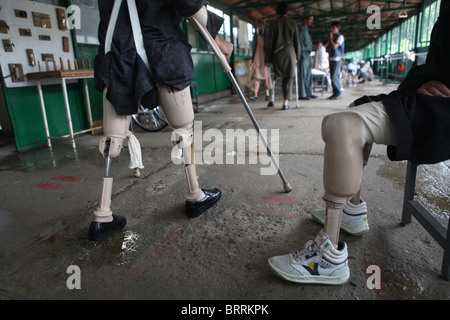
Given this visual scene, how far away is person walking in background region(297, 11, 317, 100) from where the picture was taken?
24.8 feet

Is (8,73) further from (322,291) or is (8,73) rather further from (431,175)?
(431,175)

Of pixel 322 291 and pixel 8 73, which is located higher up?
pixel 8 73

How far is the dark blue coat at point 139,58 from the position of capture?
1655 mm

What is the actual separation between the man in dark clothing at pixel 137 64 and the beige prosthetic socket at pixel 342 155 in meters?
0.94

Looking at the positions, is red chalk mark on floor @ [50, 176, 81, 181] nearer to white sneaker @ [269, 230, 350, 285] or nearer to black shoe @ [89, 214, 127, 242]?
black shoe @ [89, 214, 127, 242]

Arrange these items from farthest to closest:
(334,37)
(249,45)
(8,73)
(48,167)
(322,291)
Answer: (249,45), (334,37), (8,73), (48,167), (322,291)

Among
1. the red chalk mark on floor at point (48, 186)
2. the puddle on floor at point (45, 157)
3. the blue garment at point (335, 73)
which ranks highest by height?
the blue garment at point (335, 73)

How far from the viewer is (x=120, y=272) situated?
1512mm

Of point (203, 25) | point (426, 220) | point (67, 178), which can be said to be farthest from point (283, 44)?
point (426, 220)

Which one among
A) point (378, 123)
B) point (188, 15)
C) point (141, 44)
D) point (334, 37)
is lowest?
point (378, 123)

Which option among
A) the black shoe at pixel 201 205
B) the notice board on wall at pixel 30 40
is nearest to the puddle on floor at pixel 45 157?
the notice board on wall at pixel 30 40

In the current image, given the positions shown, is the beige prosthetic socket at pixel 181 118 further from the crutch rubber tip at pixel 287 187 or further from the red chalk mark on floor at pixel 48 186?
the red chalk mark on floor at pixel 48 186
